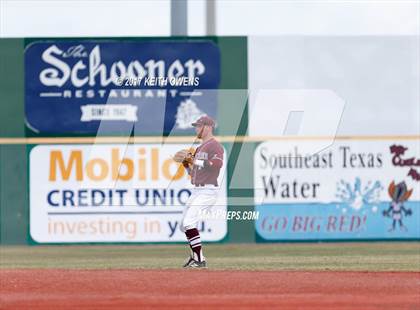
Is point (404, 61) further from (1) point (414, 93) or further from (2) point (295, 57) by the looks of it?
(2) point (295, 57)

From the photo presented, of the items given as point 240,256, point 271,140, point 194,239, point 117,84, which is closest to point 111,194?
point 117,84

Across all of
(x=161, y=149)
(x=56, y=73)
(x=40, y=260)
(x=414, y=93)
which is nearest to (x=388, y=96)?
(x=414, y=93)

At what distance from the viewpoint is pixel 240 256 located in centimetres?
2038

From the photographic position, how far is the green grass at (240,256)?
17.6 m

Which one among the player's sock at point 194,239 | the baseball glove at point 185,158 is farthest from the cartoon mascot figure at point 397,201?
the player's sock at point 194,239

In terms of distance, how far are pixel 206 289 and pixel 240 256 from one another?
736 centimetres

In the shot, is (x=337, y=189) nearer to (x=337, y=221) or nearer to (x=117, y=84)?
(x=337, y=221)

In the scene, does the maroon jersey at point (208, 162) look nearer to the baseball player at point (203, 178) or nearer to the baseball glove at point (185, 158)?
the baseball player at point (203, 178)

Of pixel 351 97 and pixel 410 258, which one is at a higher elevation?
pixel 351 97

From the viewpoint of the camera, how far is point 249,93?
24.4 meters

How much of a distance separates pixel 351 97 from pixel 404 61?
1.52 meters

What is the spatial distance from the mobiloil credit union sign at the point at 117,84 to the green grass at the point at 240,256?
278 centimetres

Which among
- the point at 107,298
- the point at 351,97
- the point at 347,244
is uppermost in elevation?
the point at 351,97

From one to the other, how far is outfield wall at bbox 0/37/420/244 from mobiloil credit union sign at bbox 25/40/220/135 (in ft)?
0.15
